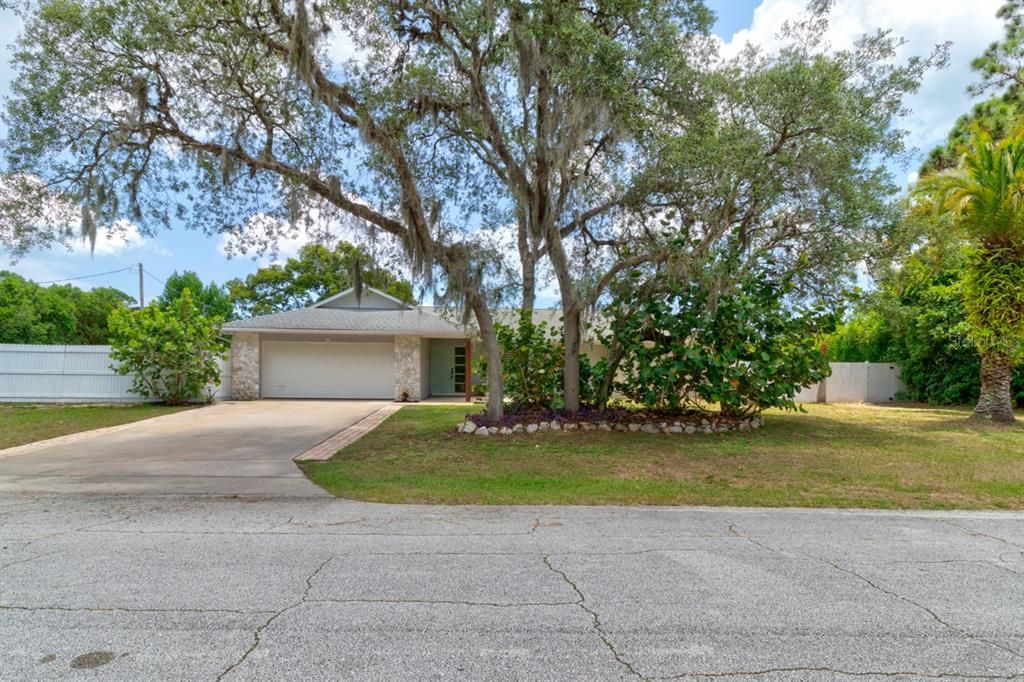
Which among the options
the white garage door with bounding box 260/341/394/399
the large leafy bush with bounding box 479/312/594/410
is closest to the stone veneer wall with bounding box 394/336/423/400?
the white garage door with bounding box 260/341/394/399

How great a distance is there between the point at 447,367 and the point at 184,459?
13843 mm

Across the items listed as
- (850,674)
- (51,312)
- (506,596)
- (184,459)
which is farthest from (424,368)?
(51,312)

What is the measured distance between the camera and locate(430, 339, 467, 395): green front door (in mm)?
22281

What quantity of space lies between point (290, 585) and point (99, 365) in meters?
17.7

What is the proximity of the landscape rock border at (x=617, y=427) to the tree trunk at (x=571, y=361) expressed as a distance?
50cm

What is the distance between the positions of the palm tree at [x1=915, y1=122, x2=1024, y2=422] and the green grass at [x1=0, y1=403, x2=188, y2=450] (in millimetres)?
18464

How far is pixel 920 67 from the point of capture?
30.9 feet

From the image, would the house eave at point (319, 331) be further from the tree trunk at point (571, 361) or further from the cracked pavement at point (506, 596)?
the cracked pavement at point (506, 596)

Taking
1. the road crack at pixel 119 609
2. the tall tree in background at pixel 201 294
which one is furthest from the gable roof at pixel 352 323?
the tall tree in background at pixel 201 294

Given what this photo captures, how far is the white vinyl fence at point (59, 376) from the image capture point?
17781 mm

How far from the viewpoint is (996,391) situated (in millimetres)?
13477

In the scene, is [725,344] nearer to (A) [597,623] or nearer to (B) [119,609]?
(A) [597,623]

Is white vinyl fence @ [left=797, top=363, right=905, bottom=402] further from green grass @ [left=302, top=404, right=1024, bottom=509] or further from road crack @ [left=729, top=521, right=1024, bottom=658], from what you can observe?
road crack @ [left=729, top=521, right=1024, bottom=658]

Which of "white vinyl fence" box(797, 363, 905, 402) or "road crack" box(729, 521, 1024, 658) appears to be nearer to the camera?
"road crack" box(729, 521, 1024, 658)
